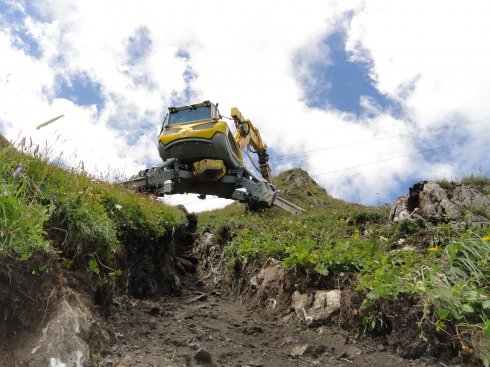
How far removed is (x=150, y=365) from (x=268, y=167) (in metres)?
17.4

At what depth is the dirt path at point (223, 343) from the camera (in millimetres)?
3521

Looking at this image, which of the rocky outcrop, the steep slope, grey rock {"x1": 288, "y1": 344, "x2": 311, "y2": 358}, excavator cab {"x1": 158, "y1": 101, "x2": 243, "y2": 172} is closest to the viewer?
the steep slope

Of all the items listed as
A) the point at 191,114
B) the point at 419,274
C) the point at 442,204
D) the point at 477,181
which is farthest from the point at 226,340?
the point at 191,114

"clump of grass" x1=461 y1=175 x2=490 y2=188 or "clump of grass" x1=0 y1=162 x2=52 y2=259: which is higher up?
"clump of grass" x1=461 y1=175 x2=490 y2=188

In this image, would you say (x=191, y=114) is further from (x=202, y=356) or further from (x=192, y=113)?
(x=202, y=356)

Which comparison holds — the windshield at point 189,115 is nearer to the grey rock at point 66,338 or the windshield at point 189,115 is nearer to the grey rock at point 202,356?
the grey rock at point 202,356

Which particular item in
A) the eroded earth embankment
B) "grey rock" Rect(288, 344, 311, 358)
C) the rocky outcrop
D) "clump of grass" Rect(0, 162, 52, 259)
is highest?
the rocky outcrop

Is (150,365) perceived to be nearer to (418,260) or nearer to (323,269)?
(323,269)

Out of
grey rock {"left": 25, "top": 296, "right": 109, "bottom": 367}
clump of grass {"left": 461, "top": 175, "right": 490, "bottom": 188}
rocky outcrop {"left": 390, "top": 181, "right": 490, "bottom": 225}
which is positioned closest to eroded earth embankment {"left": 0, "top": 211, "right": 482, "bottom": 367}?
grey rock {"left": 25, "top": 296, "right": 109, "bottom": 367}

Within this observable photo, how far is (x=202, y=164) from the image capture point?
47.5 ft

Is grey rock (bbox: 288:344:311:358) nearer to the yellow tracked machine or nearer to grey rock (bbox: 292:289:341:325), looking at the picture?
grey rock (bbox: 292:289:341:325)

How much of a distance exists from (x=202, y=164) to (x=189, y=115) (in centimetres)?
179

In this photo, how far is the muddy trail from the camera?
3.53m

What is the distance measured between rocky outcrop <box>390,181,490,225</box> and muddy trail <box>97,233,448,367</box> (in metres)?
3.93
